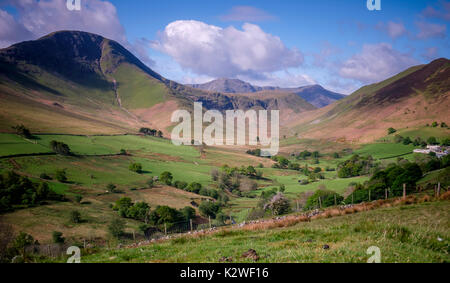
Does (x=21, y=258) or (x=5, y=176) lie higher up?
(x=21, y=258)

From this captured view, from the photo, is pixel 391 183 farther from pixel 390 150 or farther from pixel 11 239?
pixel 390 150

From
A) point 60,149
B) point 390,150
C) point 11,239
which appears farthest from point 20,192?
point 390,150

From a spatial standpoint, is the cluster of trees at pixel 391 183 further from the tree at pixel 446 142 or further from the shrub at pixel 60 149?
the shrub at pixel 60 149

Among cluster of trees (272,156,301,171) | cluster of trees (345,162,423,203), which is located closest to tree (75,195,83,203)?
cluster of trees (345,162,423,203)

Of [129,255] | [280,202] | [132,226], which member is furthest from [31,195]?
[129,255]

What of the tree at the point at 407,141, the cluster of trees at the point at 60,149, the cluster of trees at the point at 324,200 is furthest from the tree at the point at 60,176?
the tree at the point at 407,141

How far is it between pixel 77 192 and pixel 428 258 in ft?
242

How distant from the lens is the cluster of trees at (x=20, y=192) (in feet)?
171

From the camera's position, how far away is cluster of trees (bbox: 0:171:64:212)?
52.1 m

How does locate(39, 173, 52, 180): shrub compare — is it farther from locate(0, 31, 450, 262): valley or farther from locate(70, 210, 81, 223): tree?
locate(70, 210, 81, 223): tree

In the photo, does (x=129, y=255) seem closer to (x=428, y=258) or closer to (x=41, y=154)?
(x=428, y=258)

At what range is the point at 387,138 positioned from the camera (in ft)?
537

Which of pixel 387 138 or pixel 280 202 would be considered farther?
pixel 387 138

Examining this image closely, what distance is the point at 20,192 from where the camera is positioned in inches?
2213
